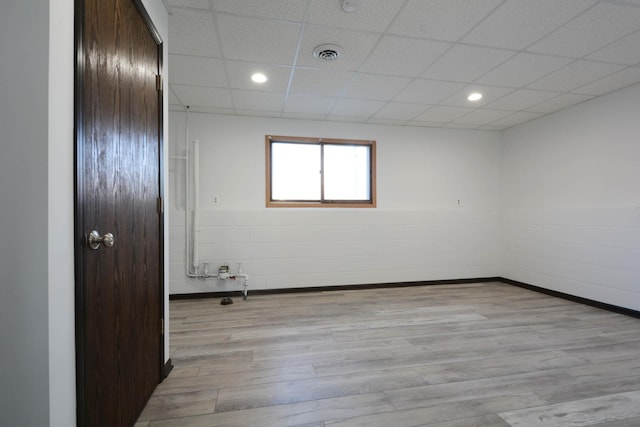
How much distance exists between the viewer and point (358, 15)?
1.96m

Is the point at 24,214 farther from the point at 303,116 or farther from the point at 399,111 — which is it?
the point at 399,111

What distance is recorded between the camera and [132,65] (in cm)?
142

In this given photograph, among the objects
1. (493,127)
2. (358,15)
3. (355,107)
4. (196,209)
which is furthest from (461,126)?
(196,209)

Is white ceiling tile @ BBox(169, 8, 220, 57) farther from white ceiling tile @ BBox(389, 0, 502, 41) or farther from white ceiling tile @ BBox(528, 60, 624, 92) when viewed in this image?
white ceiling tile @ BBox(528, 60, 624, 92)

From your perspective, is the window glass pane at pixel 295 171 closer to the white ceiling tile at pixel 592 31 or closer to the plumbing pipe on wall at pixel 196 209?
the plumbing pipe on wall at pixel 196 209

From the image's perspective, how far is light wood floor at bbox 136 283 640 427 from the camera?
1543mm

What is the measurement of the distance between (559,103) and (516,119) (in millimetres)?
626

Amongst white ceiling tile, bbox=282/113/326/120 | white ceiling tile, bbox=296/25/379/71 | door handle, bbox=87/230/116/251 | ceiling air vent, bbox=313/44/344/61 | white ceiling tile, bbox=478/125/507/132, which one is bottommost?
door handle, bbox=87/230/116/251

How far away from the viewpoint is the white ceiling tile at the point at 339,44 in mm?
2145

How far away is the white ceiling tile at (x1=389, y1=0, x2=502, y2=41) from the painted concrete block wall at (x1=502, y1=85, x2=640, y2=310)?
2.63 metres

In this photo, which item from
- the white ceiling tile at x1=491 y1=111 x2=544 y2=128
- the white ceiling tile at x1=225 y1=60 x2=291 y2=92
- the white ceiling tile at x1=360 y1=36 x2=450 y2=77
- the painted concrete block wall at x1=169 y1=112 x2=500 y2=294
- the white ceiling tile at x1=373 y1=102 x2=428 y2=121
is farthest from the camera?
the white ceiling tile at x1=491 y1=111 x2=544 y2=128

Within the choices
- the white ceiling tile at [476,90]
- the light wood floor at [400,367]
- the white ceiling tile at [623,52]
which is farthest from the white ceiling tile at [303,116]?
the white ceiling tile at [623,52]

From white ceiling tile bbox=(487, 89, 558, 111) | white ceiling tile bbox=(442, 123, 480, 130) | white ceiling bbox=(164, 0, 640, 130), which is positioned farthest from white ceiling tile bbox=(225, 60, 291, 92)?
white ceiling tile bbox=(442, 123, 480, 130)

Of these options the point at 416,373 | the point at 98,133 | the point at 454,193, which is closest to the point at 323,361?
the point at 416,373
